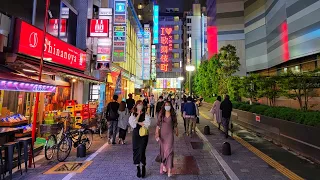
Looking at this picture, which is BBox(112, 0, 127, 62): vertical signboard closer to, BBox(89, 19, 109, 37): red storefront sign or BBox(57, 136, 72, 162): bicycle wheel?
BBox(89, 19, 109, 37): red storefront sign

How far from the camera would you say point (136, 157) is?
16.9ft

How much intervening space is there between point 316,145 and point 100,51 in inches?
577

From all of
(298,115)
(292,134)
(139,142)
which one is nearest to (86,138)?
(139,142)

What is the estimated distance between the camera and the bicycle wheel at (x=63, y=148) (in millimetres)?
6585

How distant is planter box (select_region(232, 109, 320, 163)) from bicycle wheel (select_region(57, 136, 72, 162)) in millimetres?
8252

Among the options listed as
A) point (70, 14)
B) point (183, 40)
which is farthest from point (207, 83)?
point (183, 40)

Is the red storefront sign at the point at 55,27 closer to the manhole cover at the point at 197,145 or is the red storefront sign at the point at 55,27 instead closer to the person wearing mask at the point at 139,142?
the person wearing mask at the point at 139,142

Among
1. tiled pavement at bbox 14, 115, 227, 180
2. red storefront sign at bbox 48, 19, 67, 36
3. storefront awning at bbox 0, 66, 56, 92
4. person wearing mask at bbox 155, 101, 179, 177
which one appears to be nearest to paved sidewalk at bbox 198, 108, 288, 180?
tiled pavement at bbox 14, 115, 227, 180

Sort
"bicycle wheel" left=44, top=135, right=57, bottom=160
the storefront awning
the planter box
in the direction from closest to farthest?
the storefront awning < the planter box < "bicycle wheel" left=44, top=135, right=57, bottom=160

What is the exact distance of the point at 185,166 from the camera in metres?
6.12

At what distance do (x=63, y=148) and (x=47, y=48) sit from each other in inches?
226

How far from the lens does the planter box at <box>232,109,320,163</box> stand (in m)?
6.48

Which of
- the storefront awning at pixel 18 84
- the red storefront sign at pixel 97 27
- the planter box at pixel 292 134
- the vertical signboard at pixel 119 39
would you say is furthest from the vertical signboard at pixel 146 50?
the storefront awning at pixel 18 84

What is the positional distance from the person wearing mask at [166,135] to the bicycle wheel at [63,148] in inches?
139
